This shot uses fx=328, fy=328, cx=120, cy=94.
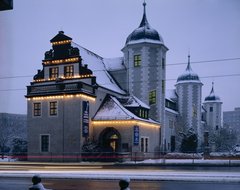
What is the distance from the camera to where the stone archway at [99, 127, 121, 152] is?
3534 cm

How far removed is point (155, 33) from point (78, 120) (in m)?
16.7

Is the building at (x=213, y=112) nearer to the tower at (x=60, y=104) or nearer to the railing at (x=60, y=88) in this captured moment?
the tower at (x=60, y=104)

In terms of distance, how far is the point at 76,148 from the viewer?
33.8m

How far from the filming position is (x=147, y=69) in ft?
138

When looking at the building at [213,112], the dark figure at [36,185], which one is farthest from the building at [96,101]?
the building at [213,112]

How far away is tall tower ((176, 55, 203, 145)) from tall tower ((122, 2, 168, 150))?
16002 mm

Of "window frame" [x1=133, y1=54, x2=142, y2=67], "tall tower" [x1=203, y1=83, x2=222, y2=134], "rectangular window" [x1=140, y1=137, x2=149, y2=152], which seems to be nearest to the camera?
"rectangular window" [x1=140, y1=137, x2=149, y2=152]

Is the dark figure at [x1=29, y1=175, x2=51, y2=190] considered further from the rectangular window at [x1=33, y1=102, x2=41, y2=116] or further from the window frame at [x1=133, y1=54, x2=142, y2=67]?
the window frame at [x1=133, y1=54, x2=142, y2=67]

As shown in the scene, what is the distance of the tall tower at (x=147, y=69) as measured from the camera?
42.0 meters

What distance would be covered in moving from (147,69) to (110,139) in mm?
11196

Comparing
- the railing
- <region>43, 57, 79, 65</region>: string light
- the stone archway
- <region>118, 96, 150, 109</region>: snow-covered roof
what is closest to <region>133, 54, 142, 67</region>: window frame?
<region>118, 96, 150, 109</region>: snow-covered roof

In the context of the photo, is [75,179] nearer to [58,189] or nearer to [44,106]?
[58,189]

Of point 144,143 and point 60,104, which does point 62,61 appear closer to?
point 60,104

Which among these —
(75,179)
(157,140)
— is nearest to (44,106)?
(157,140)
